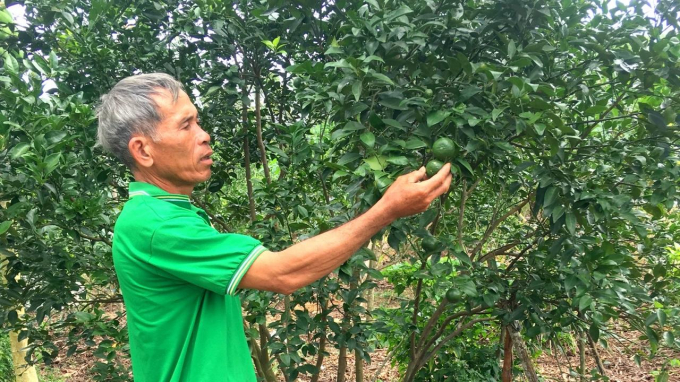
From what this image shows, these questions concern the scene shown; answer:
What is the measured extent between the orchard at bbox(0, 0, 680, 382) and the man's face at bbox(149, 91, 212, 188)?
1.18 ft

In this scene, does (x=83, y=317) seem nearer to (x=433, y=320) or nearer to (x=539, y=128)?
(x=433, y=320)

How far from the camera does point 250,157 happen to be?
126 inches

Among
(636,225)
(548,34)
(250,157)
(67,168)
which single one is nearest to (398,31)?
(548,34)

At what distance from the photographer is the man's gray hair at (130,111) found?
146cm

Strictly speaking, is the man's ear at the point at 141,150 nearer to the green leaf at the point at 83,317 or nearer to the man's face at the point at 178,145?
the man's face at the point at 178,145

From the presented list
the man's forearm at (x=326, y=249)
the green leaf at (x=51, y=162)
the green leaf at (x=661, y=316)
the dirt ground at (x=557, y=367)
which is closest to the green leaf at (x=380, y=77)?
the man's forearm at (x=326, y=249)

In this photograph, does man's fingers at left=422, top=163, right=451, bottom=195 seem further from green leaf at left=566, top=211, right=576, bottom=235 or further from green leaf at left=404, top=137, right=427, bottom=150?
green leaf at left=566, top=211, right=576, bottom=235

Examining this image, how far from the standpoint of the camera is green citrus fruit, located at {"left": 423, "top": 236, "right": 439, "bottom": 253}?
5.63ft

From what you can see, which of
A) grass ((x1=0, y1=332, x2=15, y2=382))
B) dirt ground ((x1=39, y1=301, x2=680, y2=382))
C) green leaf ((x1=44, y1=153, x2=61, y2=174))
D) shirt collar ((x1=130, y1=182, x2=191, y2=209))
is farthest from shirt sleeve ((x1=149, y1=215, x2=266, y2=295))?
grass ((x1=0, y1=332, x2=15, y2=382))

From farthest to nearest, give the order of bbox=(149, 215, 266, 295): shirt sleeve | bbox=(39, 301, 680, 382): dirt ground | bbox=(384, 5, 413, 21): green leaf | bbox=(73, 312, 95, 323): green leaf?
bbox=(39, 301, 680, 382): dirt ground, bbox=(73, 312, 95, 323): green leaf, bbox=(384, 5, 413, 21): green leaf, bbox=(149, 215, 266, 295): shirt sleeve

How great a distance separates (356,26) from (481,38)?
50 centimetres

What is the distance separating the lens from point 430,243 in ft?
5.63

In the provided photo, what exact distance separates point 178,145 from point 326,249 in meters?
0.54

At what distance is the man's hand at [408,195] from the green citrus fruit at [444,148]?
11cm
